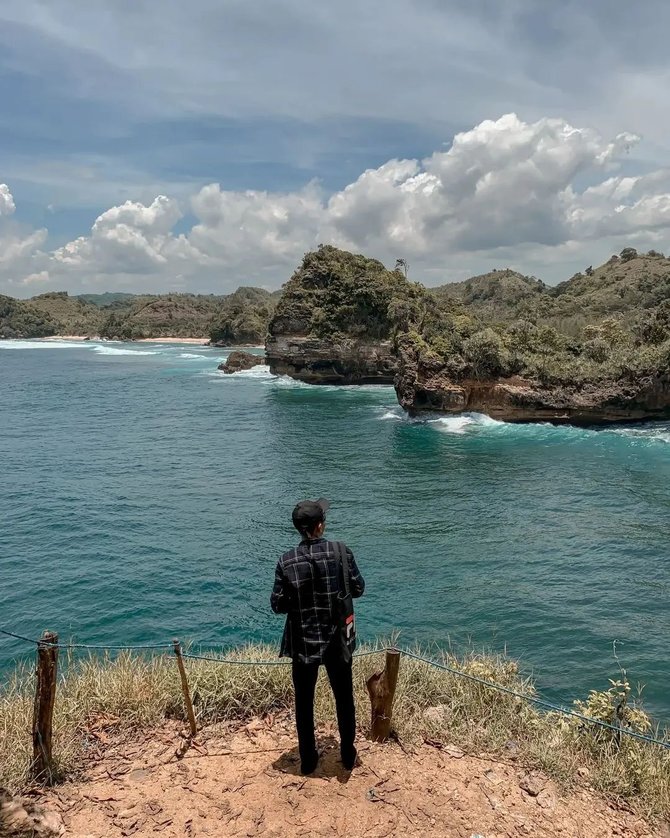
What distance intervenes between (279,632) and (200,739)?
7.76 metres

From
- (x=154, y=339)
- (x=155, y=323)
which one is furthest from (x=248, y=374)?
(x=155, y=323)

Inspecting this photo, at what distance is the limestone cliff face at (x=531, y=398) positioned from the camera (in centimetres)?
3909

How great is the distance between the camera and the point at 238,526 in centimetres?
2125

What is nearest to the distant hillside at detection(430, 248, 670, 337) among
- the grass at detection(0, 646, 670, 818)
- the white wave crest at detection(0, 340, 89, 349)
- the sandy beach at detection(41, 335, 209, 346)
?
the grass at detection(0, 646, 670, 818)

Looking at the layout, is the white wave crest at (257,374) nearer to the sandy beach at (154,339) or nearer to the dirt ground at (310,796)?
the dirt ground at (310,796)

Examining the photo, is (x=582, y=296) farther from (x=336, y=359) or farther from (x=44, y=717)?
(x=44, y=717)

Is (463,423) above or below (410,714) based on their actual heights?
above

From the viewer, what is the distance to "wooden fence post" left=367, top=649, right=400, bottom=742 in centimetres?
616

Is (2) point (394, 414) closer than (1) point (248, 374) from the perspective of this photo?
Yes

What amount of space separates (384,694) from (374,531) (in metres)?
14.6

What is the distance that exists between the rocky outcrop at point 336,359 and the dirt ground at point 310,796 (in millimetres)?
60063

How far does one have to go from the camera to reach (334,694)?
5.57m

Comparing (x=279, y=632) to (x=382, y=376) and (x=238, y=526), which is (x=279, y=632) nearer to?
(x=238, y=526)

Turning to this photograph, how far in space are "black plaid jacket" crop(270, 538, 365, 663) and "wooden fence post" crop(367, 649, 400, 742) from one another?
1.20 m
